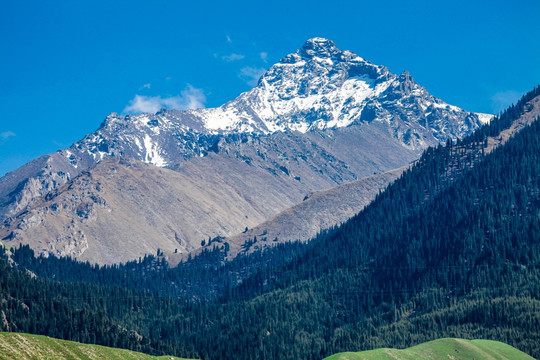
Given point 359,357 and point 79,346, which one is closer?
point 79,346

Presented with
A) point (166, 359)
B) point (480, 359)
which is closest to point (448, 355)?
point (480, 359)

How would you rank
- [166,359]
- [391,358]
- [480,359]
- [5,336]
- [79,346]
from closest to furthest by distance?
[5,336] → [79,346] → [166,359] → [391,358] → [480,359]

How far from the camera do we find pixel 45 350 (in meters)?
136

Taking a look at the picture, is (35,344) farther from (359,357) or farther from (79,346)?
(359,357)

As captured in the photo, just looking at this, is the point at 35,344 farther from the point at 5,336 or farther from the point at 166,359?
the point at 166,359

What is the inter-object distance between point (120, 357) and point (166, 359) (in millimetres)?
14775

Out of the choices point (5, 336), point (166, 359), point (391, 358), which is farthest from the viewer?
point (391, 358)

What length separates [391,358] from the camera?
17688 cm

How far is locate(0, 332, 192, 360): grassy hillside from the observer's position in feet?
421

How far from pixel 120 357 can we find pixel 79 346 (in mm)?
8696

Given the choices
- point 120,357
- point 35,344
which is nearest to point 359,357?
point 120,357

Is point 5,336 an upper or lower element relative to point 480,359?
upper

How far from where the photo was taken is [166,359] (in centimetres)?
16525

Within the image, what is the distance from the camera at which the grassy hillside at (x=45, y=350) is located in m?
128
